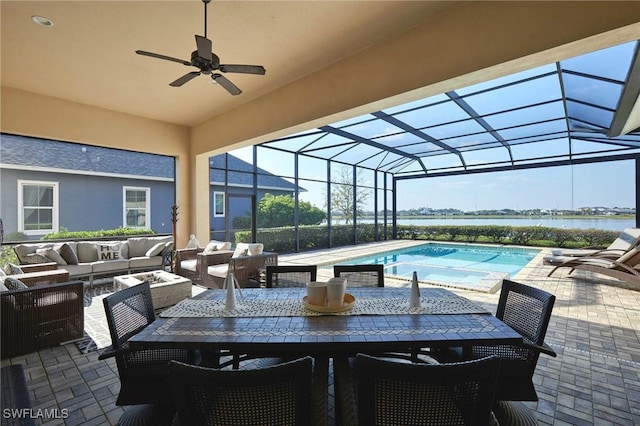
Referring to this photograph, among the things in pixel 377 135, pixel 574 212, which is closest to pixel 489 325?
pixel 377 135

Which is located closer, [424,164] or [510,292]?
[510,292]

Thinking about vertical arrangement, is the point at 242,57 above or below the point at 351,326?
above

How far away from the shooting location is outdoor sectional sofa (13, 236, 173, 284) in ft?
16.7

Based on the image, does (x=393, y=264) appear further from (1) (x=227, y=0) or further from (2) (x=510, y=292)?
(1) (x=227, y=0)

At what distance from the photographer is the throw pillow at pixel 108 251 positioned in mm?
5828

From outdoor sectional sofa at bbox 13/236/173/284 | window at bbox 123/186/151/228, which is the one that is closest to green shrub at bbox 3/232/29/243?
window at bbox 123/186/151/228

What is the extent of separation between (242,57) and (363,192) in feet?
28.2

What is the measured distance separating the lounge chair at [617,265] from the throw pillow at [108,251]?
28.9 ft

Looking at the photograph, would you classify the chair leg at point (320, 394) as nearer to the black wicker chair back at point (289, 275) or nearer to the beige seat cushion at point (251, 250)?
the black wicker chair back at point (289, 275)

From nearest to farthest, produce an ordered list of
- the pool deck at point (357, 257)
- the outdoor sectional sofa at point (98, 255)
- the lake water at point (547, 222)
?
the outdoor sectional sofa at point (98, 255), the pool deck at point (357, 257), the lake water at point (547, 222)

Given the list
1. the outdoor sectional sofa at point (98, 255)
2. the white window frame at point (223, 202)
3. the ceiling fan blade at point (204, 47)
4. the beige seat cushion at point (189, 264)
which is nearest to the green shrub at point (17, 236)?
the outdoor sectional sofa at point (98, 255)

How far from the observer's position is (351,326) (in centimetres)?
154

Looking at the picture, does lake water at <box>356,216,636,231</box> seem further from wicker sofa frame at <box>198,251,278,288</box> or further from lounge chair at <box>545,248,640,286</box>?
wicker sofa frame at <box>198,251,278,288</box>

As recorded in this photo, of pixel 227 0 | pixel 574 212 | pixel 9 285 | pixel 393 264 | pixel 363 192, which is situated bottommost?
pixel 393 264
